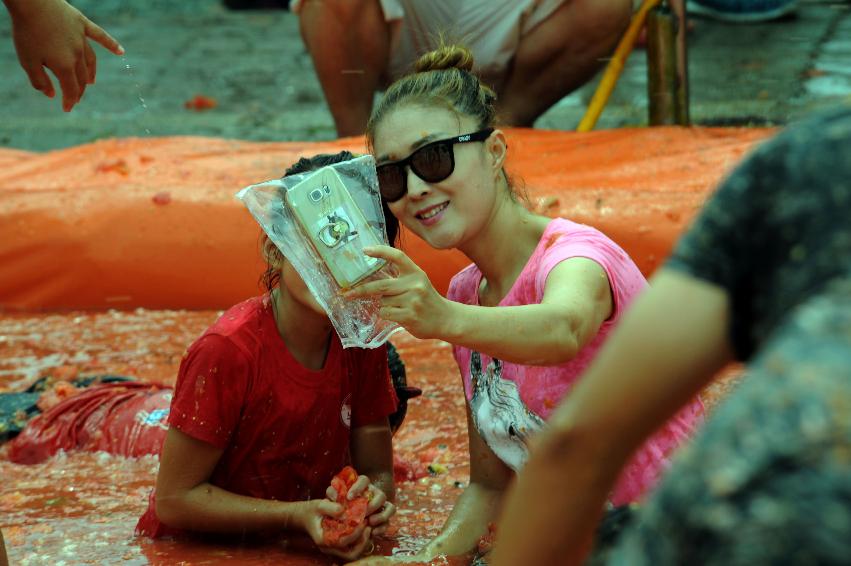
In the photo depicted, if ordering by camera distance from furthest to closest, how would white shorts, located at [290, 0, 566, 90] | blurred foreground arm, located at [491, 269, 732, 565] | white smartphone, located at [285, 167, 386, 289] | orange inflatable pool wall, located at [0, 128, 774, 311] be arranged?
white shorts, located at [290, 0, 566, 90]
orange inflatable pool wall, located at [0, 128, 774, 311]
white smartphone, located at [285, 167, 386, 289]
blurred foreground arm, located at [491, 269, 732, 565]

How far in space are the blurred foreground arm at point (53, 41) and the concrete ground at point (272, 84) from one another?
12.3 feet

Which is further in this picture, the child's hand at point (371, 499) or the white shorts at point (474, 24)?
the white shorts at point (474, 24)

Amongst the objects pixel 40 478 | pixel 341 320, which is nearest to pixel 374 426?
pixel 341 320

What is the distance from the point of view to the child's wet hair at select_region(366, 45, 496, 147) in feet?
7.72

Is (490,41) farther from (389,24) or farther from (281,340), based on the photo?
(281,340)

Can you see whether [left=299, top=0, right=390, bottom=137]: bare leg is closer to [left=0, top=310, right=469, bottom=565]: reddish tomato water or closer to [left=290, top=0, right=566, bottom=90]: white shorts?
[left=290, top=0, right=566, bottom=90]: white shorts

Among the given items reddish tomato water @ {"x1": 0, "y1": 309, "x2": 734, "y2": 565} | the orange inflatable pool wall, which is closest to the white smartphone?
reddish tomato water @ {"x1": 0, "y1": 309, "x2": 734, "y2": 565}

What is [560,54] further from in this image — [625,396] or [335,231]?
[625,396]

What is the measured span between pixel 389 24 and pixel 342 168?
3108 millimetres

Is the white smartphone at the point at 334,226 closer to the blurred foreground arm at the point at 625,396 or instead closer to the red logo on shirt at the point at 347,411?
the red logo on shirt at the point at 347,411

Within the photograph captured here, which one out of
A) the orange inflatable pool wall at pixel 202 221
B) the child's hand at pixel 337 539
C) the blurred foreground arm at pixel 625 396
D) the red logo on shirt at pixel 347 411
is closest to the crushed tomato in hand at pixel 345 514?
the child's hand at pixel 337 539

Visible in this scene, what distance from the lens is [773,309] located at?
96 cm

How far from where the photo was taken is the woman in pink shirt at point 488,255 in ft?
7.00

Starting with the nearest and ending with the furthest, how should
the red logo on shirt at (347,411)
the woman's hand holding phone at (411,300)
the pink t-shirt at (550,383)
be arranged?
the woman's hand holding phone at (411,300), the pink t-shirt at (550,383), the red logo on shirt at (347,411)
